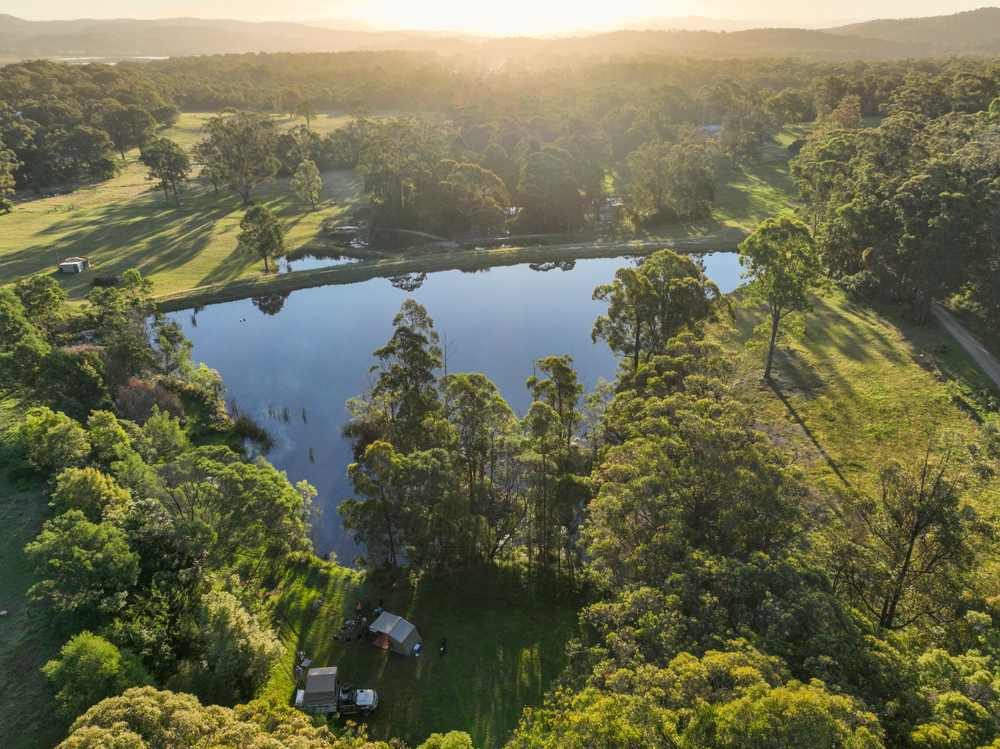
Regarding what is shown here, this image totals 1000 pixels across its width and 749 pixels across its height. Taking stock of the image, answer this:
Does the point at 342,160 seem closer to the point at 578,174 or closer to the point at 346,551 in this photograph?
the point at 578,174

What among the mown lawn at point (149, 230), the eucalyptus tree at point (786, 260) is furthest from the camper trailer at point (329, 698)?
the mown lawn at point (149, 230)

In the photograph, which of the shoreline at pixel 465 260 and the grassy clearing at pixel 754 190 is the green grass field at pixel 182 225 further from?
the shoreline at pixel 465 260

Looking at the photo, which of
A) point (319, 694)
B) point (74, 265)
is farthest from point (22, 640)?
point (74, 265)

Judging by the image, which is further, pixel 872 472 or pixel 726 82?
pixel 726 82

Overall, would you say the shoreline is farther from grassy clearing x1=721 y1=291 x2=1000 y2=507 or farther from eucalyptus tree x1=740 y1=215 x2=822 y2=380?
eucalyptus tree x1=740 y1=215 x2=822 y2=380

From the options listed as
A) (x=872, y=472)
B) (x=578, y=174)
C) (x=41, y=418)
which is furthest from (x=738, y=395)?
(x=578, y=174)

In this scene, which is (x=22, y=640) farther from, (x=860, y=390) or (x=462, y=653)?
(x=860, y=390)

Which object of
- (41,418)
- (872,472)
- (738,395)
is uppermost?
(738,395)
